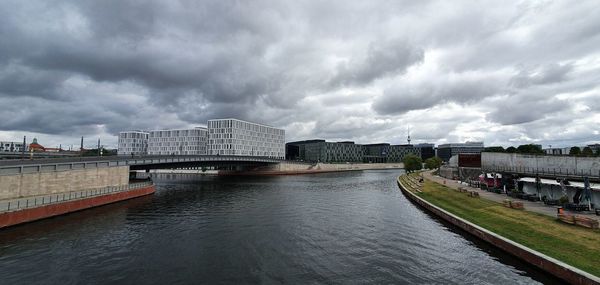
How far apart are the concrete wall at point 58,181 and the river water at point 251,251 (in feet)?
18.7

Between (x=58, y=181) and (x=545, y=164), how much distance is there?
75573mm

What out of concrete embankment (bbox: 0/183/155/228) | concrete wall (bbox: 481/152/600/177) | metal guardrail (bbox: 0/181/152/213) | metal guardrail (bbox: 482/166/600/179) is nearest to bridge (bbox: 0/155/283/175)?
metal guardrail (bbox: 0/181/152/213)

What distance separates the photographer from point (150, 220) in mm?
35188

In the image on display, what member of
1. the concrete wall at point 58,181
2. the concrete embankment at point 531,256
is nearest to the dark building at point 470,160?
the concrete embankment at point 531,256

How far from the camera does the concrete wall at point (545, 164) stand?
4409 cm

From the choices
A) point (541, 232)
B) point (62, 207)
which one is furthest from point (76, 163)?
point (541, 232)

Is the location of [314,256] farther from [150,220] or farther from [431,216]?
[150,220]

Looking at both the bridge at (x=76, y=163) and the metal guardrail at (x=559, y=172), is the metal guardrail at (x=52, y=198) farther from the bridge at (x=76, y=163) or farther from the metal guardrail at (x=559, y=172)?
the metal guardrail at (x=559, y=172)

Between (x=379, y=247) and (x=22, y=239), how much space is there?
3086 cm

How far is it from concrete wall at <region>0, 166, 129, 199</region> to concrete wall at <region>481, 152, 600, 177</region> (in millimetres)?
70019

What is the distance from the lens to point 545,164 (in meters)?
50.2

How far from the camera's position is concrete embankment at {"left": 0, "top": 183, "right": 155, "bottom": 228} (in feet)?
96.8

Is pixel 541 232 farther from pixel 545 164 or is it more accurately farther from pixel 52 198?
pixel 52 198

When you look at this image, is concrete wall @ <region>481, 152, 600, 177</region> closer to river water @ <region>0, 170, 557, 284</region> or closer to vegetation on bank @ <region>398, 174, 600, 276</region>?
vegetation on bank @ <region>398, 174, 600, 276</region>
